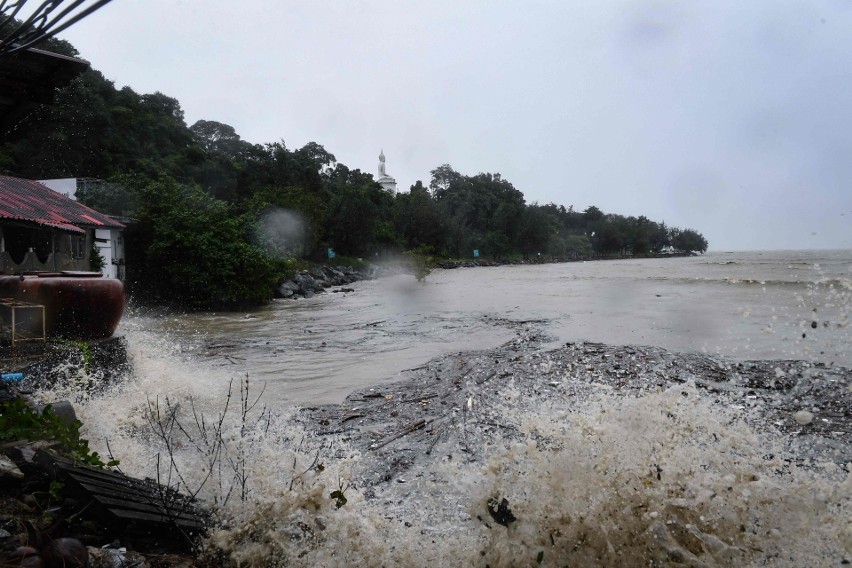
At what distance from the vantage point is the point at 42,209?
1614 cm

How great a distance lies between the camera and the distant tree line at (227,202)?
68.6ft

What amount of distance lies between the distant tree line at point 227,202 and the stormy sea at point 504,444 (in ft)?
12.1

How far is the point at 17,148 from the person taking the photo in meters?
34.5

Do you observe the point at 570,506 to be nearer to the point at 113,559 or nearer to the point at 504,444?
the point at 504,444

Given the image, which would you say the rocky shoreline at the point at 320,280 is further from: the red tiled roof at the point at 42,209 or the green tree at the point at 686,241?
the green tree at the point at 686,241

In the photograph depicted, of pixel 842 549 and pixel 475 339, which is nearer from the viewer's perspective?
pixel 842 549

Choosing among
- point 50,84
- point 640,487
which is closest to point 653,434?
point 640,487

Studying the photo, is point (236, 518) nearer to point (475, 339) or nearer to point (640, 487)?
point (640, 487)

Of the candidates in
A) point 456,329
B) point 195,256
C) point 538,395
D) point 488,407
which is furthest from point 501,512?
point 195,256

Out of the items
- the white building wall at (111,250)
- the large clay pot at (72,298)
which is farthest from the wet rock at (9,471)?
the white building wall at (111,250)

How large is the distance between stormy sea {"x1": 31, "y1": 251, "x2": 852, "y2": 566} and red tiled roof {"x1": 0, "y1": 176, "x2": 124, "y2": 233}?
6322 mm

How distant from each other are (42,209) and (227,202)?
12.2 m

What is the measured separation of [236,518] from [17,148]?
40080mm

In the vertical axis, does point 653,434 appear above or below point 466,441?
above
